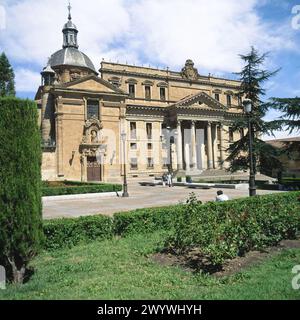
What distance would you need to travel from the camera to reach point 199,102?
4766 cm

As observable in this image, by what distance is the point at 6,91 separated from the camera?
42.6m

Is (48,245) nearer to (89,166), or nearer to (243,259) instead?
(243,259)

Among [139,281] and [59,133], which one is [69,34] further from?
[139,281]

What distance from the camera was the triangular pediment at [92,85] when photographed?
38284 mm

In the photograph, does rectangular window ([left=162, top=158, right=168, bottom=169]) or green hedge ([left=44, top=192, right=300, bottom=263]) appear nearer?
green hedge ([left=44, top=192, right=300, bottom=263])

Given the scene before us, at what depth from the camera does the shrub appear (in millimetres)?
6566

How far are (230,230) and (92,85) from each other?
35.2m

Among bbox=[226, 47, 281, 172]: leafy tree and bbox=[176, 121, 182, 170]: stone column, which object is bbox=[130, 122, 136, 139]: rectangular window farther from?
bbox=[226, 47, 281, 172]: leafy tree

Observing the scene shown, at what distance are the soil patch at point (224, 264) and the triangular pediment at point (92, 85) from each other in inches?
1329

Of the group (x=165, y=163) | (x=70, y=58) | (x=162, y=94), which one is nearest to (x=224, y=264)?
(x=165, y=163)

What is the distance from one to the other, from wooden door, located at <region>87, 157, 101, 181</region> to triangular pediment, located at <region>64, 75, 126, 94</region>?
8.87 m

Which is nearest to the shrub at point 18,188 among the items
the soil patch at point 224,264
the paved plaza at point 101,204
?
the soil patch at point 224,264

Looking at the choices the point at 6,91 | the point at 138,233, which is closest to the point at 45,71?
the point at 6,91

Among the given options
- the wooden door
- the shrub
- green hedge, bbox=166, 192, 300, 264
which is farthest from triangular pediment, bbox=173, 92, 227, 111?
the shrub
